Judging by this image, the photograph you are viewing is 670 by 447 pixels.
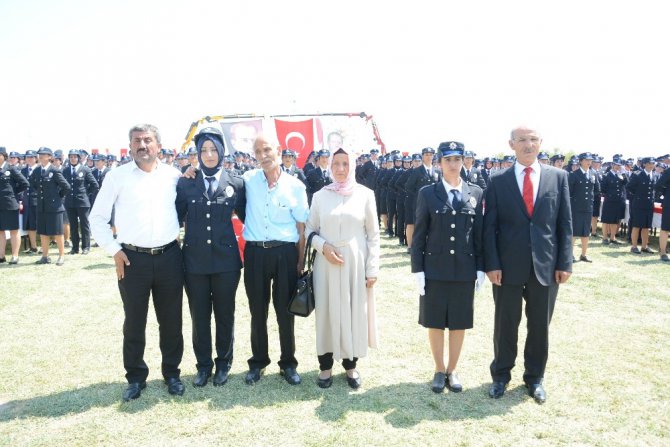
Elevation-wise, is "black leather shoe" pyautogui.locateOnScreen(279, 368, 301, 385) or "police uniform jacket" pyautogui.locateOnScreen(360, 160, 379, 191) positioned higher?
"police uniform jacket" pyautogui.locateOnScreen(360, 160, 379, 191)

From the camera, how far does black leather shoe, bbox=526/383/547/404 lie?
3.70 m

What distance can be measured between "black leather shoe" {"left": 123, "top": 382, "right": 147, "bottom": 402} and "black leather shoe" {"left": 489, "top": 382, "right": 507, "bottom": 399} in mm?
2890

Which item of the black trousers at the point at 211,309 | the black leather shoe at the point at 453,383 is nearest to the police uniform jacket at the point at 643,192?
the black leather shoe at the point at 453,383

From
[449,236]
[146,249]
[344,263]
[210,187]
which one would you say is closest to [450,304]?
[449,236]

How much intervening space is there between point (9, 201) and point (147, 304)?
287 inches

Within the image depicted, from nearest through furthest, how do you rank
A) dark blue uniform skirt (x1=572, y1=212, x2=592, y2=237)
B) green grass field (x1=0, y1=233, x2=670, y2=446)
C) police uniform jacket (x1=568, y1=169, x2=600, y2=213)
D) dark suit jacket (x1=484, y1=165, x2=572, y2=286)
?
1. green grass field (x1=0, y1=233, x2=670, y2=446)
2. dark suit jacket (x1=484, y1=165, x2=572, y2=286)
3. dark blue uniform skirt (x1=572, y1=212, x2=592, y2=237)
4. police uniform jacket (x1=568, y1=169, x2=600, y2=213)

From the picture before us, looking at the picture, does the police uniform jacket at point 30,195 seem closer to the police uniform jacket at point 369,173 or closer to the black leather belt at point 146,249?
the black leather belt at point 146,249

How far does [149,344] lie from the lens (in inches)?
199

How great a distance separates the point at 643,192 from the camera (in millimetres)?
10672

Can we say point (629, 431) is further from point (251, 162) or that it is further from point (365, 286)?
point (251, 162)

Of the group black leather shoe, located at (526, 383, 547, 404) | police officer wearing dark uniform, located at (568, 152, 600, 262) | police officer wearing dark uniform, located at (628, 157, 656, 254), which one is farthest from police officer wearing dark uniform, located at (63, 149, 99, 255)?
police officer wearing dark uniform, located at (628, 157, 656, 254)

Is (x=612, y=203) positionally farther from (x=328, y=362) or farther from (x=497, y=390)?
(x=328, y=362)

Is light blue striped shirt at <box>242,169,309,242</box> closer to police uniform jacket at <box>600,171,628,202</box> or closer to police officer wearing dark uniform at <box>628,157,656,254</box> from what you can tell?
police officer wearing dark uniform at <box>628,157,656,254</box>

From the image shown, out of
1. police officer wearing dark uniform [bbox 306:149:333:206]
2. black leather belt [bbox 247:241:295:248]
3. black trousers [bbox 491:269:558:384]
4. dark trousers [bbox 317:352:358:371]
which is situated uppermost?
police officer wearing dark uniform [bbox 306:149:333:206]
